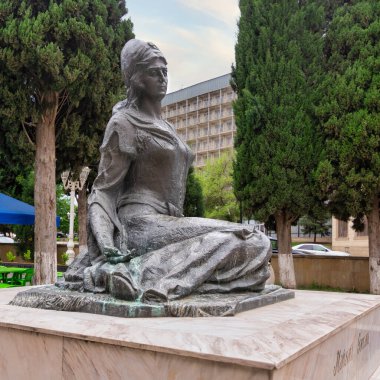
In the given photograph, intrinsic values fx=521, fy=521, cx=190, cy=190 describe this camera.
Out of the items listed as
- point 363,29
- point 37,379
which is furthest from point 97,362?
point 363,29

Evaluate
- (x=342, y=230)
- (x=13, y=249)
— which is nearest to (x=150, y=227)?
(x=13, y=249)

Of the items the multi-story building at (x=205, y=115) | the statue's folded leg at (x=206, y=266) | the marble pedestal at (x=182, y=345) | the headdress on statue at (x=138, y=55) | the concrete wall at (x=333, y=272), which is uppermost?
the multi-story building at (x=205, y=115)

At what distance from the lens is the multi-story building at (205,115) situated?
53922mm

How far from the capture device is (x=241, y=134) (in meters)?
14.5

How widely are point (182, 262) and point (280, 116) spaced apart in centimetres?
1044

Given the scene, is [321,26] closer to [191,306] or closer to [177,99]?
[191,306]

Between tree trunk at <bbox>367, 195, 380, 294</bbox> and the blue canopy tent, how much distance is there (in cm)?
814

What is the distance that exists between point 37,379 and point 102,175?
1747mm

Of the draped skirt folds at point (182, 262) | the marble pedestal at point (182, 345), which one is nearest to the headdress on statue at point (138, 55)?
the draped skirt folds at point (182, 262)

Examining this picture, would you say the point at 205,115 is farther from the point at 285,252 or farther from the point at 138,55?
the point at 138,55

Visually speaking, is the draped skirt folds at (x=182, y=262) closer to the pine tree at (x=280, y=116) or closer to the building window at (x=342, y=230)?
the pine tree at (x=280, y=116)

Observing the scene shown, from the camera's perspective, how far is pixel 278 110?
13.7m

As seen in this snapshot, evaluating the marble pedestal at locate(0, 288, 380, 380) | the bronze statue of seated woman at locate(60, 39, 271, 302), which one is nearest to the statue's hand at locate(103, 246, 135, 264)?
the bronze statue of seated woman at locate(60, 39, 271, 302)

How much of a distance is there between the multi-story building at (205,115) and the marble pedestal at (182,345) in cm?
4991
